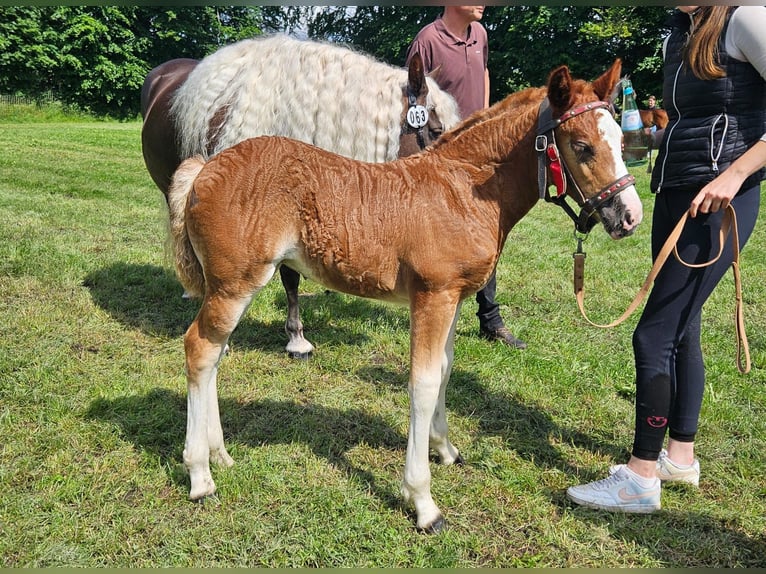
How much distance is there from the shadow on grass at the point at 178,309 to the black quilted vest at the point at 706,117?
263cm

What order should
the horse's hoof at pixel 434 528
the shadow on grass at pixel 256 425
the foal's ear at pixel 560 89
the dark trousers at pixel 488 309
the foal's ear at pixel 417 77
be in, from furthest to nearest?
the dark trousers at pixel 488 309 < the foal's ear at pixel 417 77 < the shadow on grass at pixel 256 425 < the horse's hoof at pixel 434 528 < the foal's ear at pixel 560 89

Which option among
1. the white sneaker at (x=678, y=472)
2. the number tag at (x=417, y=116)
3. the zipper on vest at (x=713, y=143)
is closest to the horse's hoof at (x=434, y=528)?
the white sneaker at (x=678, y=472)

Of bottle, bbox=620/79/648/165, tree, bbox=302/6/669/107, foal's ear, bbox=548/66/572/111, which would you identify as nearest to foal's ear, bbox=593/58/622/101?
foal's ear, bbox=548/66/572/111

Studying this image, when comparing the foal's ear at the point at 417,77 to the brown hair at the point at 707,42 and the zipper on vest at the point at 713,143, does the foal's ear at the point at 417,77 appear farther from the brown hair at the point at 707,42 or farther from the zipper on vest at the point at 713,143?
the zipper on vest at the point at 713,143

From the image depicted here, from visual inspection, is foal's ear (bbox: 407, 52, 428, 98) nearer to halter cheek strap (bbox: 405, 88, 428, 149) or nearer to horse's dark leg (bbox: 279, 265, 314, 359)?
halter cheek strap (bbox: 405, 88, 428, 149)

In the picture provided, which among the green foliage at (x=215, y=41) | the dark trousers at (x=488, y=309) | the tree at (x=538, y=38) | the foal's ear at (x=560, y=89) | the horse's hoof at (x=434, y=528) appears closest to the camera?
the foal's ear at (x=560, y=89)

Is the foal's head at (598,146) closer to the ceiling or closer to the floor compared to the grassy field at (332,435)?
closer to the ceiling

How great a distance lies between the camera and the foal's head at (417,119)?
3518mm

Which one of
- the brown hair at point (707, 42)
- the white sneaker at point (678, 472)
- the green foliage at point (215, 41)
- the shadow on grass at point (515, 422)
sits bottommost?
the shadow on grass at point (515, 422)

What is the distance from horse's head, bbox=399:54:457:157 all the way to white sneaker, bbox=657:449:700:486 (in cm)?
222

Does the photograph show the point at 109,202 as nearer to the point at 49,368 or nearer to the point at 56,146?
the point at 49,368

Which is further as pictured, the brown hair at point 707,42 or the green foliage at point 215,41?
the green foliage at point 215,41

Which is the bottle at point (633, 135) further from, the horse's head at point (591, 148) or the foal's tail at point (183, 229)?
the foal's tail at point (183, 229)

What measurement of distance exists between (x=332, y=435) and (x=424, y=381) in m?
1.01
